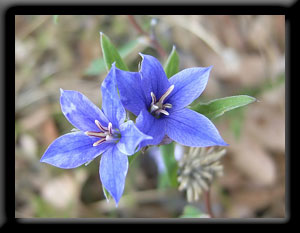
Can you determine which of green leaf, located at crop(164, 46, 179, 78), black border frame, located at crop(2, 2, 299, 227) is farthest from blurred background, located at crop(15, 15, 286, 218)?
green leaf, located at crop(164, 46, 179, 78)

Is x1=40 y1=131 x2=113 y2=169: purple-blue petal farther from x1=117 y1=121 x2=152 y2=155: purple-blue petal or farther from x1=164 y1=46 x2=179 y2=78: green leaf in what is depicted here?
x1=164 y1=46 x2=179 y2=78: green leaf

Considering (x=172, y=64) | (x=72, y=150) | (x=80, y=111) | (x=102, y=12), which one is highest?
(x=102, y=12)

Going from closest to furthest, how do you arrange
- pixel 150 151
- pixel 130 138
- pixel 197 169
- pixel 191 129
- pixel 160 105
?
1. pixel 130 138
2. pixel 191 129
3. pixel 160 105
4. pixel 197 169
5. pixel 150 151

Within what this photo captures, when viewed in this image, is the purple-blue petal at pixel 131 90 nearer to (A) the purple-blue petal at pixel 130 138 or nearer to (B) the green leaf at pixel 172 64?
(A) the purple-blue petal at pixel 130 138

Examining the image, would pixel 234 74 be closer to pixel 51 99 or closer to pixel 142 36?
pixel 142 36

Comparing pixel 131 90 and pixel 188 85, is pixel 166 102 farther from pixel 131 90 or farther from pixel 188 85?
pixel 131 90

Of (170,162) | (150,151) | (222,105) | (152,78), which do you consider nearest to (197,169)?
(170,162)
